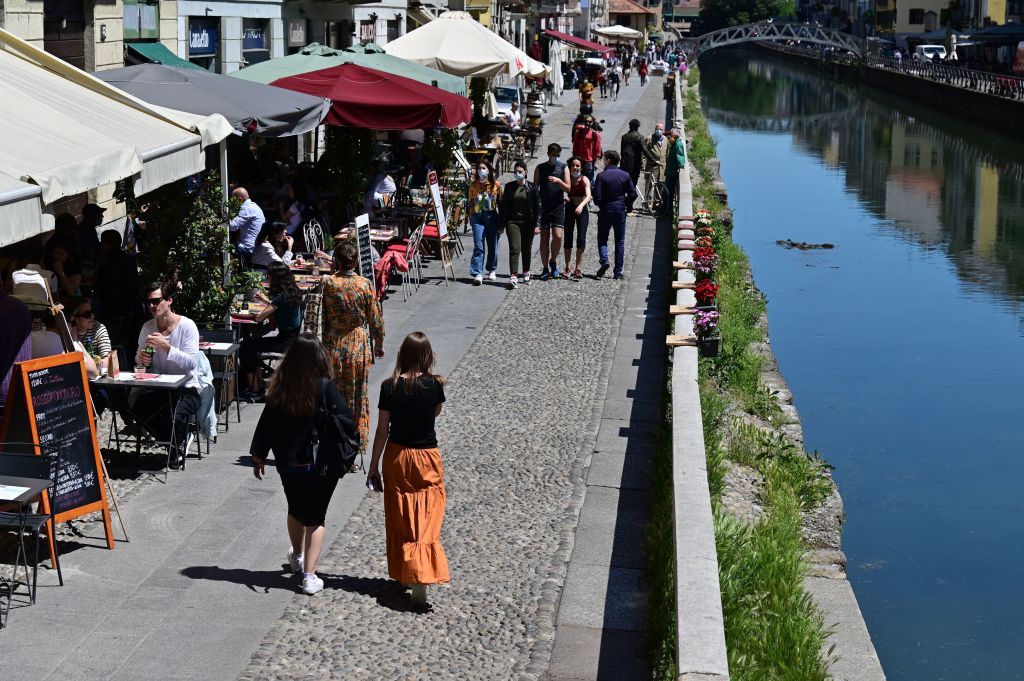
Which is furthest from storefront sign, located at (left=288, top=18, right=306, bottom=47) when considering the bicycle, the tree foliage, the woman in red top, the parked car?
the tree foliage

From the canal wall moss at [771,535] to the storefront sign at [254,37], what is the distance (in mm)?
13098

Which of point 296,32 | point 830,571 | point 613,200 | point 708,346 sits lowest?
point 830,571

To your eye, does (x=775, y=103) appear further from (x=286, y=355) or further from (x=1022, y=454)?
(x=286, y=355)

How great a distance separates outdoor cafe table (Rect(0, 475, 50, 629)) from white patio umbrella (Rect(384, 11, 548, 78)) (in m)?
14.7

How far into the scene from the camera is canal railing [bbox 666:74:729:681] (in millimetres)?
5410

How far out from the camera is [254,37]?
24.3 meters

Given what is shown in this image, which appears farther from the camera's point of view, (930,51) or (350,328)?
(930,51)

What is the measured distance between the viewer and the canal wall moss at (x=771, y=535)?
6.73 meters

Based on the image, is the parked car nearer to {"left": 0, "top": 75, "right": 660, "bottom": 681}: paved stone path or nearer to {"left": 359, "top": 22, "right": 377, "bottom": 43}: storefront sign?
{"left": 359, "top": 22, "right": 377, "bottom": 43}: storefront sign

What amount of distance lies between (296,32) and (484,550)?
2023 cm

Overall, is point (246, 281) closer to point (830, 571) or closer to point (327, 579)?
point (327, 579)

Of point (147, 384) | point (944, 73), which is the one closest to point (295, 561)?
point (147, 384)

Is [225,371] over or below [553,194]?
below

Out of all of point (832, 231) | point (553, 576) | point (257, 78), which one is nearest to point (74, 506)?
point (553, 576)
